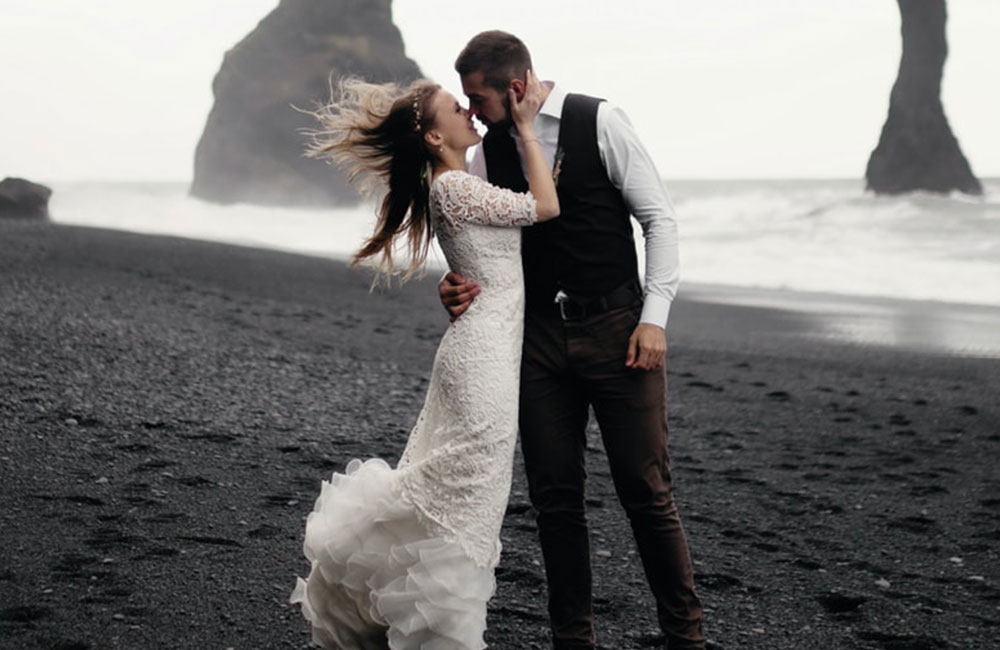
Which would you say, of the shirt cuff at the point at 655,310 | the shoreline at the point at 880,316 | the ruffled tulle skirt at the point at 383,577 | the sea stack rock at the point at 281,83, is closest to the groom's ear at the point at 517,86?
the shirt cuff at the point at 655,310

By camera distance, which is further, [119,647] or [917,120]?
[917,120]

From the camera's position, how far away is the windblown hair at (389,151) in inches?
129

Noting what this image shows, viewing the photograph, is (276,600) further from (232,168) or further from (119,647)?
(232,168)

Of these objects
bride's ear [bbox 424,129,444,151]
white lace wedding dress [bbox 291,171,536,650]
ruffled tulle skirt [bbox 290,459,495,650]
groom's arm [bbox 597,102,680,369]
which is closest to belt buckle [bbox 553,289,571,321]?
white lace wedding dress [bbox 291,171,536,650]

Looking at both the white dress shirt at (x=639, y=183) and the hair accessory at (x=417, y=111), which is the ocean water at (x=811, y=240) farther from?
the white dress shirt at (x=639, y=183)

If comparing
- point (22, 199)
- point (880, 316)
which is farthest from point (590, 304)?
point (22, 199)

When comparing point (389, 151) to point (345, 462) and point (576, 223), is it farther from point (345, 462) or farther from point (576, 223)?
point (345, 462)

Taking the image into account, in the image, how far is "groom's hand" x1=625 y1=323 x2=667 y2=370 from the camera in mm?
3145

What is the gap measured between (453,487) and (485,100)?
106cm

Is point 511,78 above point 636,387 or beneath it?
above

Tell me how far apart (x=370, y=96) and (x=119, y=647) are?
6.00 feet

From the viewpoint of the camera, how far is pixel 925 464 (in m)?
6.68

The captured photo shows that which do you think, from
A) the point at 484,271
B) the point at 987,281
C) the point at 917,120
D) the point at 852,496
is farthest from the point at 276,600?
the point at 917,120

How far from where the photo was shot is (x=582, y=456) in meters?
3.35
